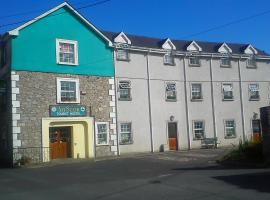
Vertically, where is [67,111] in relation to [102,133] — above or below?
above

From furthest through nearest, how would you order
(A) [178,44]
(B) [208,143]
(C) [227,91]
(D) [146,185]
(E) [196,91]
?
(A) [178,44] < (C) [227,91] < (E) [196,91] < (B) [208,143] < (D) [146,185]

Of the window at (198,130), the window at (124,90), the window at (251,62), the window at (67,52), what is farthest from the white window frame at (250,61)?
the window at (67,52)

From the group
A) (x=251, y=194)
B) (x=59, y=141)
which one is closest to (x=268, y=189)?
(x=251, y=194)

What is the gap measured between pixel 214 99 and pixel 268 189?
23741mm

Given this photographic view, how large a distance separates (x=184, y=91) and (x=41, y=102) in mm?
12650

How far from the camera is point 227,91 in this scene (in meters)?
36.5

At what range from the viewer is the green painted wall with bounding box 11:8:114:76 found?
2641 cm

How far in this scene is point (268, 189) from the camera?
484 inches

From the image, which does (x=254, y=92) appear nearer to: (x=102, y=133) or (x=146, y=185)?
(x=102, y=133)

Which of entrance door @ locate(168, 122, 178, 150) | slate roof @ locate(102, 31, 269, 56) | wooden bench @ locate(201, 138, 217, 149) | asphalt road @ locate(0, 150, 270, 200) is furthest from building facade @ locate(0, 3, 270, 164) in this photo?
asphalt road @ locate(0, 150, 270, 200)

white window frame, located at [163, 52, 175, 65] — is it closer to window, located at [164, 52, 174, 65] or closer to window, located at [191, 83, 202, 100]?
window, located at [164, 52, 174, 65]

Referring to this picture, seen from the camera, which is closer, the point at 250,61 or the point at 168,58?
the point at 168,58

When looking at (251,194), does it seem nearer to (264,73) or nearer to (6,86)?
(6,86)

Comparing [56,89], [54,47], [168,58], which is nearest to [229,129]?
[168,58]
